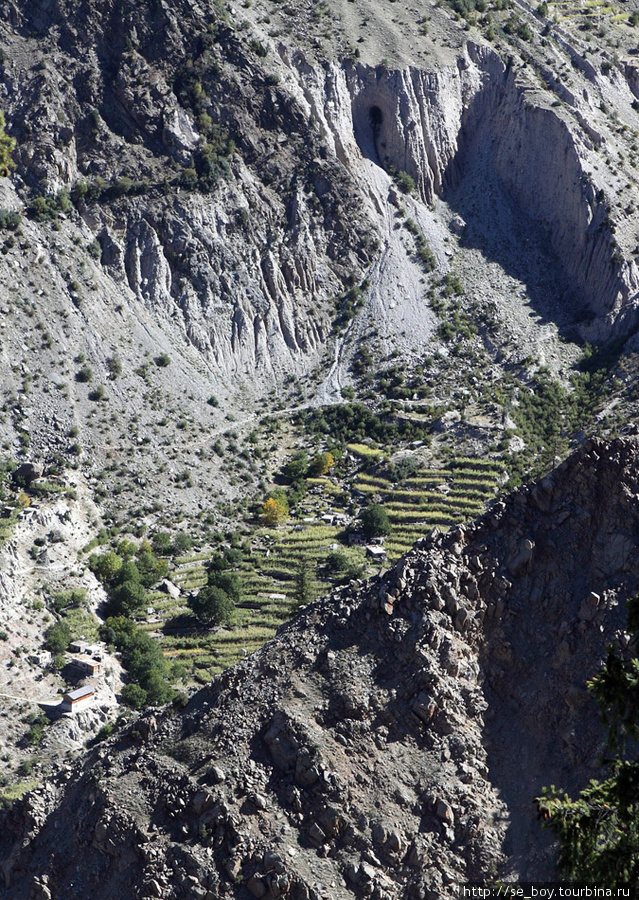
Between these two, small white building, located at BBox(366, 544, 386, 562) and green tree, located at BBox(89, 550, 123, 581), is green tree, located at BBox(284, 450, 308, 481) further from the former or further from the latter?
green tree, located at BBox(89, 550, 123, 581)

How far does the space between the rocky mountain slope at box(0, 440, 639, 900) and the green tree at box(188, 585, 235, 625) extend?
21407 millimetres

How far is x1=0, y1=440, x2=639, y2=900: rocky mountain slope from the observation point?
31859mm

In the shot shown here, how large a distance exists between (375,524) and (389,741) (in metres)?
30.4

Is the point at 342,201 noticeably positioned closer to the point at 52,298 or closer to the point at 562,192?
the point at 562,192

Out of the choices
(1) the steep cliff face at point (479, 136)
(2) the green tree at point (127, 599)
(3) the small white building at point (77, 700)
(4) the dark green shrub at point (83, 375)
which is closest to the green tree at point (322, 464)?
(4) the dark green shrub at point (83, 375)

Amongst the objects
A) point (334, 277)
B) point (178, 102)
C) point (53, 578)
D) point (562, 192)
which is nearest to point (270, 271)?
point (334, 277)

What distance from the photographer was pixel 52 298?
249 ft

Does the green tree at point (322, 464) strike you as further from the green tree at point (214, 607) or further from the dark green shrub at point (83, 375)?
the dark green shrub at point (83, 375)

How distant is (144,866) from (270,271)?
183ft

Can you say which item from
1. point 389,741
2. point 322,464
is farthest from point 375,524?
point 389,741

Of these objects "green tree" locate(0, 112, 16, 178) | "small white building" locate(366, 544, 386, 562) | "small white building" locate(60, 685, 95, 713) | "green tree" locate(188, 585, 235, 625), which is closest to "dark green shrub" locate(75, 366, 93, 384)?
"green tree" locate(0, 112, 16, 178)

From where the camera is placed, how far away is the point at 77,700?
52.2 m

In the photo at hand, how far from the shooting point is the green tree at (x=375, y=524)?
210 feet

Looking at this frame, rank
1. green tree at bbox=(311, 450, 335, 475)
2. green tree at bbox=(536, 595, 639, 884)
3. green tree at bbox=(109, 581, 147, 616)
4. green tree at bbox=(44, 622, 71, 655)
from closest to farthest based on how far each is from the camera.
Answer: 1. green tree at bbox=(536, 595, 639, 884)
2. green tree at bbox=(44, 622, 71, 655)
3. green tree at bbox=(109, 581, 147, 616)
4. green tree at bbox=(311, 450, 335, 475)
